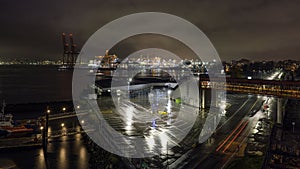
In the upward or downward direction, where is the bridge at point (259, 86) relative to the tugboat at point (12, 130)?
upward

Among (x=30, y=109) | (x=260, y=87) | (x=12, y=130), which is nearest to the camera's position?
(x=12, y=130)

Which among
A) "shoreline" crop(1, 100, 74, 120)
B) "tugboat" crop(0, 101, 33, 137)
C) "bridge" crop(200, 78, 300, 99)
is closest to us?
"tugboat" crop(0, 101, 33, 137)

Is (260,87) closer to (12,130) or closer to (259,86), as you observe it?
(259,86)

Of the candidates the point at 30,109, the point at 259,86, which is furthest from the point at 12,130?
the point at 259,86

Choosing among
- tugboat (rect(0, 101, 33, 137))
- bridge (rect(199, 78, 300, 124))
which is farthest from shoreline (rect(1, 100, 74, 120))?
bridge (rect(199, 78, 300, 124))

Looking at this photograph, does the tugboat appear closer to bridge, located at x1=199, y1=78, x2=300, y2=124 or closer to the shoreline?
the shoreline

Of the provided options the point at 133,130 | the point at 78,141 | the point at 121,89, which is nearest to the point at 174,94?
the point at 121,89

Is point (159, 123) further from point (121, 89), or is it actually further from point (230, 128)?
point (121, 89)

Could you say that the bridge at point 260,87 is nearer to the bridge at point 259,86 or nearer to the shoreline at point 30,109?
the bridge at point 259,86

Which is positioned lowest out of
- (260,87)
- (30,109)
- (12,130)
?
(12,130)

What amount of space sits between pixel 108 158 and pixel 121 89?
22.0m

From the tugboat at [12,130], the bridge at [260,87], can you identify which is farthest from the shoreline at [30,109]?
the bridge at [260,87]

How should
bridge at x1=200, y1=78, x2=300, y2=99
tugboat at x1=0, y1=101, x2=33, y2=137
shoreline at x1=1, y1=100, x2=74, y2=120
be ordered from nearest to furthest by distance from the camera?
tugboat at x1=0, y1=101, x2=33, y2=137
bridge at x1=200, y1=78, x2=300, y2=99
shoreline at x1=1, y1=100, x2=74, y2=120

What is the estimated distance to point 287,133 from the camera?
45.5 feet
